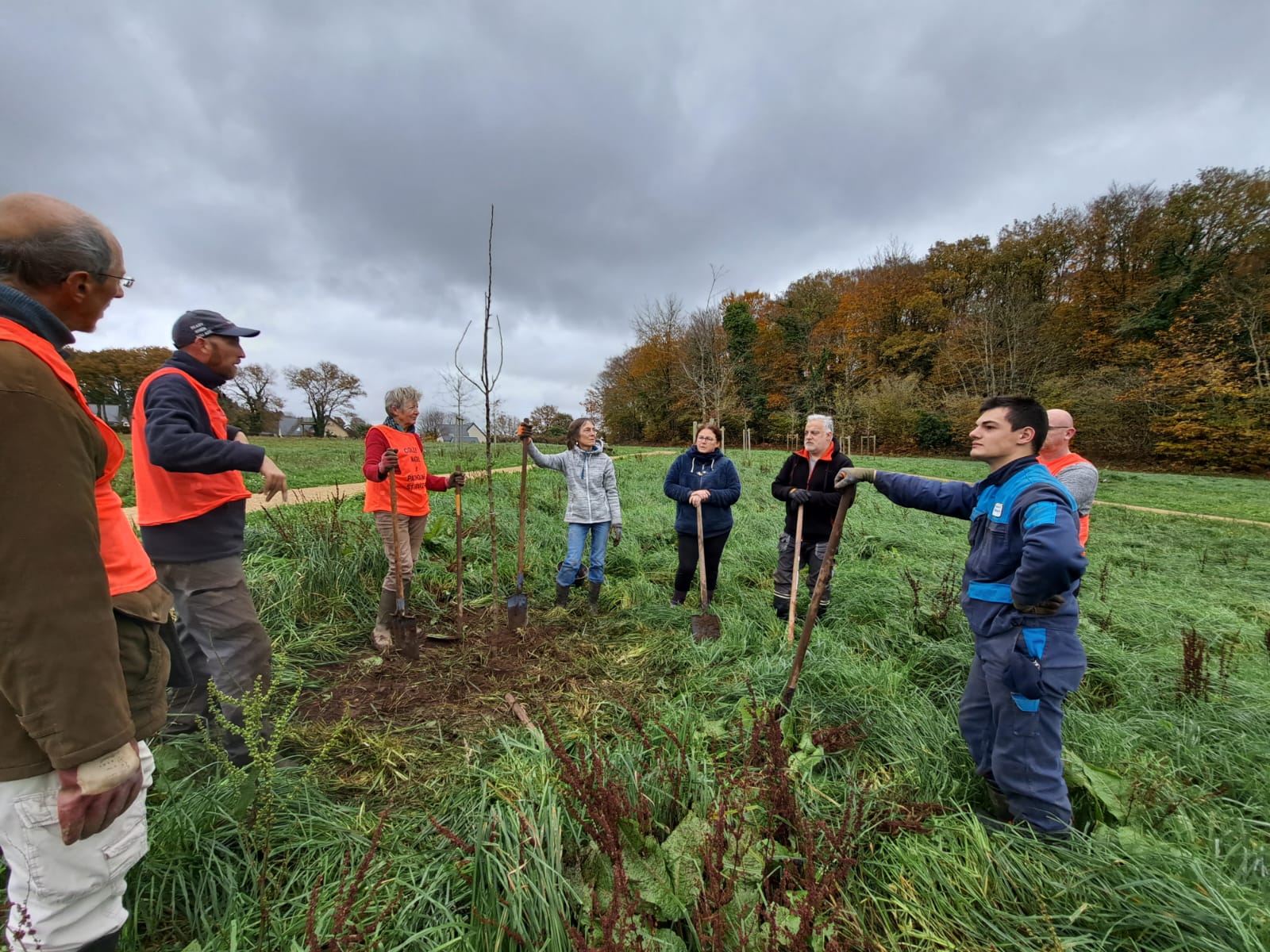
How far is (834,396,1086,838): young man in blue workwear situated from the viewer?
6.07 ft

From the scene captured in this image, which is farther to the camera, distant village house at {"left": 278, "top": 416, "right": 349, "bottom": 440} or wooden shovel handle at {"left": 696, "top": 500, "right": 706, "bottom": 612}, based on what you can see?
distant village house at {"left": 278, "top": 416, "right": 349, "bottom": 440}

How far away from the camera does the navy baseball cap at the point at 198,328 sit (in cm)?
224

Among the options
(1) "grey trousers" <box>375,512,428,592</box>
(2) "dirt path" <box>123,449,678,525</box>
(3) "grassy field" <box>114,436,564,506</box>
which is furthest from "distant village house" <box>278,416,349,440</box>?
(1) "grey trousers" <box>375,512,428,592</box>

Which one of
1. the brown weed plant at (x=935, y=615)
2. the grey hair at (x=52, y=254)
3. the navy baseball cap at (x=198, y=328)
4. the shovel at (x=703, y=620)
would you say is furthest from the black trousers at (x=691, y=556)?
the grey hair at (x=52, y=254)

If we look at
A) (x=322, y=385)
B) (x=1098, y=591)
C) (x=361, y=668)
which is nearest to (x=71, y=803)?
(x=361, y=668)

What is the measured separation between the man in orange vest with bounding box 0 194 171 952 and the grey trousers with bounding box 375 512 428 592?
2708mm

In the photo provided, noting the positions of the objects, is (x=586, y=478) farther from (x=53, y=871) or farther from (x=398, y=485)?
(x=53, y=871)

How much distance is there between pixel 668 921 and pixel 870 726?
146 centimetres

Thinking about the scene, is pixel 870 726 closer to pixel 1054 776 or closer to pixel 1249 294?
pixel 1054 776

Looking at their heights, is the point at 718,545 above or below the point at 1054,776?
above

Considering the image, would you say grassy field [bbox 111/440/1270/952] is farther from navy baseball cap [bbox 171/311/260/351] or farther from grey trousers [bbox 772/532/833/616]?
navy baseball cap [bbox 171/311/260/351]

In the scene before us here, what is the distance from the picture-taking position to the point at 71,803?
1015 millimetres

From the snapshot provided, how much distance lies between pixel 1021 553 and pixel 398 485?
3906mm

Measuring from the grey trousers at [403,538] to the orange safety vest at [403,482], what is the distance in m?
0.07
